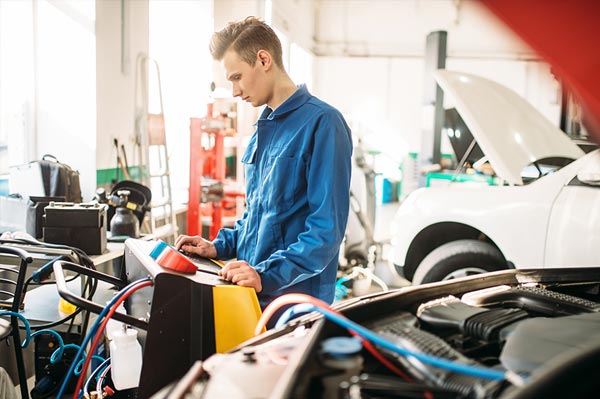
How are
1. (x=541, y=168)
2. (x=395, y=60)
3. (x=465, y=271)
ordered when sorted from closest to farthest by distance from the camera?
(x=465, y=271)
(x=541, y=168)
(x=395, y=60)

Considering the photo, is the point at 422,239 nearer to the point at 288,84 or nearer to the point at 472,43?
the point at 288,84

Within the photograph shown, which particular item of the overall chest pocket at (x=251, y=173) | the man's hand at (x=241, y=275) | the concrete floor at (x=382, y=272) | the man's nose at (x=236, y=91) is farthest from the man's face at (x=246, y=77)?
the concrete floor at (x=382, y=272)

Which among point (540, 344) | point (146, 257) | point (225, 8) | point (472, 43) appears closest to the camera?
point (540, 344)

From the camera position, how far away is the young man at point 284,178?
1.65m

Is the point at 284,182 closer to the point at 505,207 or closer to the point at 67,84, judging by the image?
the point at 505,207

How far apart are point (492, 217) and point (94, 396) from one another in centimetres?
268

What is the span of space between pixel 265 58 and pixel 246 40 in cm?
8

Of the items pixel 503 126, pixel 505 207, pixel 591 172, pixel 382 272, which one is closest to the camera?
pixel 591 172

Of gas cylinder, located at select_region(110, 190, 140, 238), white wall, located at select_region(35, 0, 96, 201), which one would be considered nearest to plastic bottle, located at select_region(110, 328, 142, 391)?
gas cylinder, located at select_region(110, 190, 140, 238)

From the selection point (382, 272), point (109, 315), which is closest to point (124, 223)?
point (109, 315)

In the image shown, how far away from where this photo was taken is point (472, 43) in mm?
12203

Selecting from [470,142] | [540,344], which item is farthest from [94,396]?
[470,142]

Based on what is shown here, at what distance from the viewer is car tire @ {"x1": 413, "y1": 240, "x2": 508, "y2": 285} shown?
3.49 meters

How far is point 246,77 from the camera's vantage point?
184 centimetres
